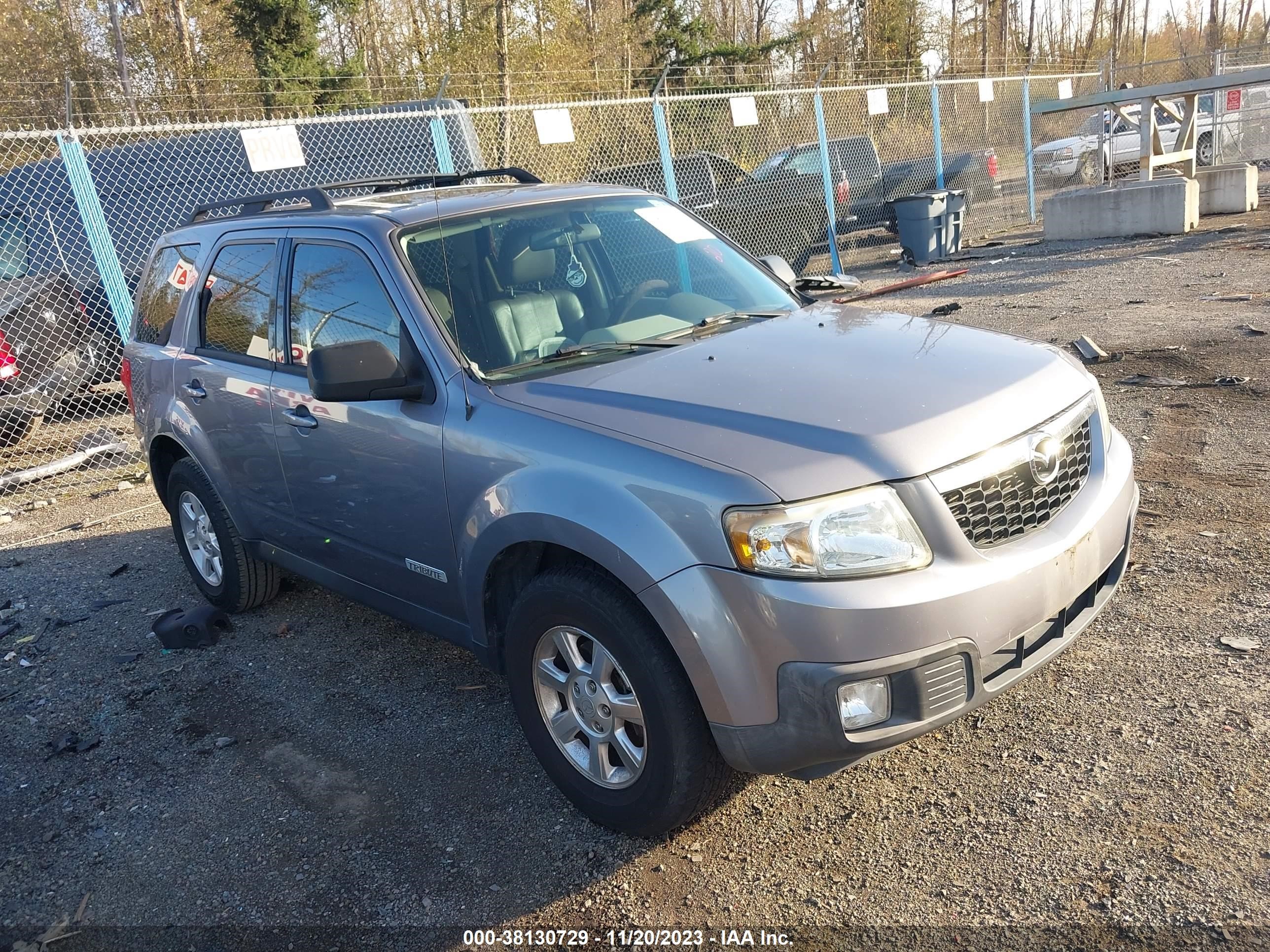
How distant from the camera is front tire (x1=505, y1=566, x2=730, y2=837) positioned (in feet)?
8.88

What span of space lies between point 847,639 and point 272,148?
25.0 feet

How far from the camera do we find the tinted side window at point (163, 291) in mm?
4895

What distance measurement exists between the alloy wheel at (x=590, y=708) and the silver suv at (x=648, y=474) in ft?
0.04

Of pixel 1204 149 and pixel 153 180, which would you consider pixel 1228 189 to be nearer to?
pixel 1204 149

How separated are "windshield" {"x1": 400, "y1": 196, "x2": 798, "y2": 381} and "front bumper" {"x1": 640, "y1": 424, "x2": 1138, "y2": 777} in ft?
3.93

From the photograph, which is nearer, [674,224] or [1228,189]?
[674,224]

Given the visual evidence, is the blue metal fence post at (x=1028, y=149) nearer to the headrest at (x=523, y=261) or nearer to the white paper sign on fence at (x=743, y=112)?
the white paper sign on fence at (x=743, y=112)

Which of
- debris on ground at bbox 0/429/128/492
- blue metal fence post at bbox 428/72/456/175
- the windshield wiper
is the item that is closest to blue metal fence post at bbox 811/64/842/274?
blue metal fence post at bbox 428/72/456/175

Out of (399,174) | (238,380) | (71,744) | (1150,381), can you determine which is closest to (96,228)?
(399,174)

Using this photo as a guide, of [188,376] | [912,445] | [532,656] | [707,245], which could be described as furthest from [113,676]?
[912,445]

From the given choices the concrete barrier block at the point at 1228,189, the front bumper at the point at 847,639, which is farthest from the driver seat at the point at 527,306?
the concrete barrier block at the point at 1228,189

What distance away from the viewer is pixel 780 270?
4672mm

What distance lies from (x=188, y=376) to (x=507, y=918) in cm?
307

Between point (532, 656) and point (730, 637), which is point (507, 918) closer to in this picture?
point (532, 656)
